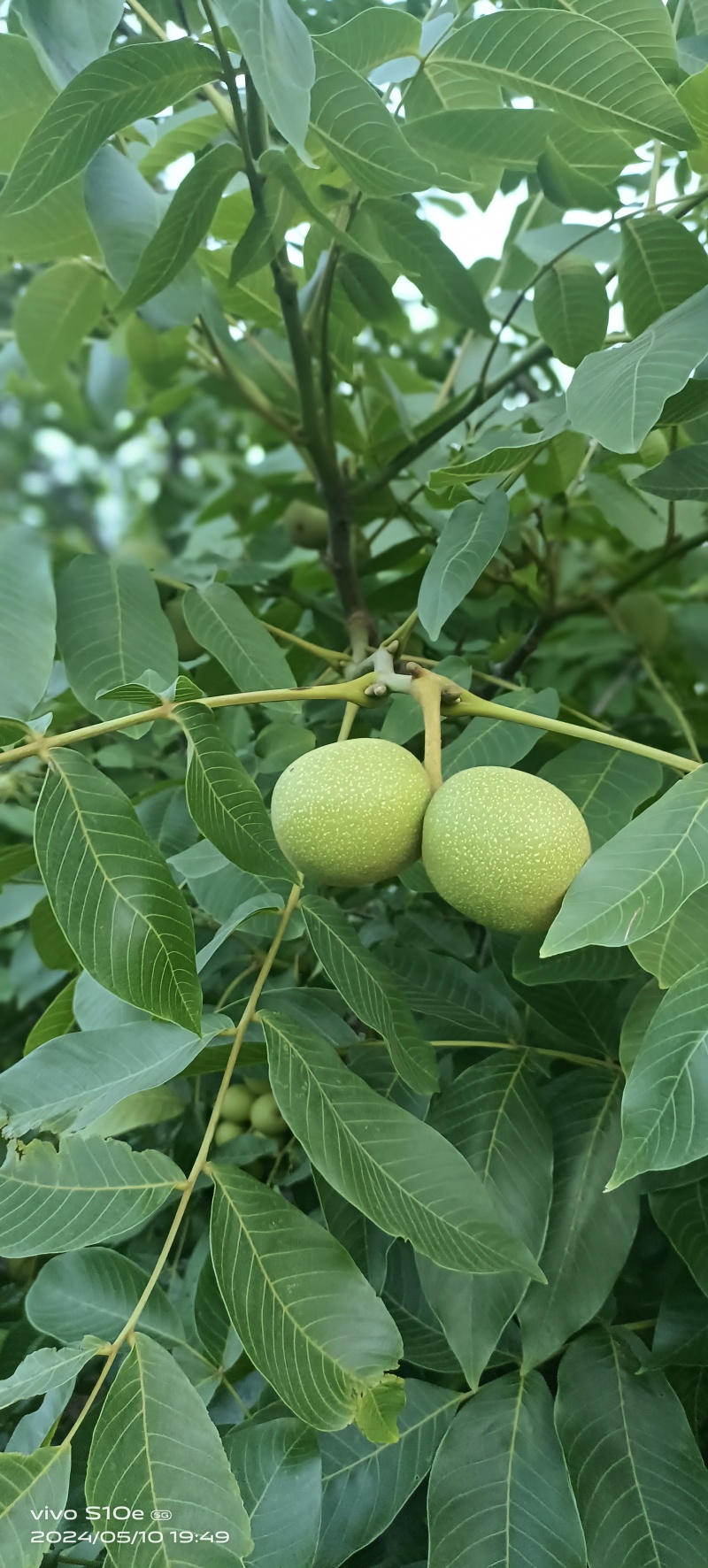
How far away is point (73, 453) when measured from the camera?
4.12 m

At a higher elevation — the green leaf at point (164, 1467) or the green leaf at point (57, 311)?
the green leaf at point (57, 311)

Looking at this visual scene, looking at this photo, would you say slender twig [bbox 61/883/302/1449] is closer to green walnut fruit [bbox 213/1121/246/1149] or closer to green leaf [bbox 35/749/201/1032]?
green leaf [bbox 35/749/201/1032]

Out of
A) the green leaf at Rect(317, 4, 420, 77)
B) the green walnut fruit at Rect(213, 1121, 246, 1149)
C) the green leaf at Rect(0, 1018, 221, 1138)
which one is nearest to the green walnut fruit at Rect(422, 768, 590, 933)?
the green leaf at Rect(0, 1018, 221, 1138)

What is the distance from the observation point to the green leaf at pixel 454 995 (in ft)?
2.74

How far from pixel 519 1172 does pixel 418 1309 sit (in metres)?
0.15

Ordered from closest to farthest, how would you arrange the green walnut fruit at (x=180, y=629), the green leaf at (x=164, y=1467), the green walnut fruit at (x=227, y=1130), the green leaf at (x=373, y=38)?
the green leaf at (x=164, y=1467) → the green leaf at (x=373, y=38) → the green walnut fruit at (x=227, y=1130) → the green walnut fruit at (x=180, y=629)

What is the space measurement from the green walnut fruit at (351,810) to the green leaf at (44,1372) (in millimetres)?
328

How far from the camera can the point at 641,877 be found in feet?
2.04

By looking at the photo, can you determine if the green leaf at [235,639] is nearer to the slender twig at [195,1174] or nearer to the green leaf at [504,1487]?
the slender twig at [195,1174]

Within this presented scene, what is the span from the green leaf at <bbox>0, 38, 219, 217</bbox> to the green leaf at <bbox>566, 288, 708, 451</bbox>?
0.36 meters

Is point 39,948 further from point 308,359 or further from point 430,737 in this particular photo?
point 308,359

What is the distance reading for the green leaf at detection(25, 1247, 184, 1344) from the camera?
0.72 meters

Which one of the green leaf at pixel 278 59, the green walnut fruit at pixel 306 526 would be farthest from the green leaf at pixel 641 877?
the green walnut fruit at pixel 306 526

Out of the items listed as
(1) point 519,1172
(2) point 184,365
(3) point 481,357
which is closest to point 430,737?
(1) point 519,1172
